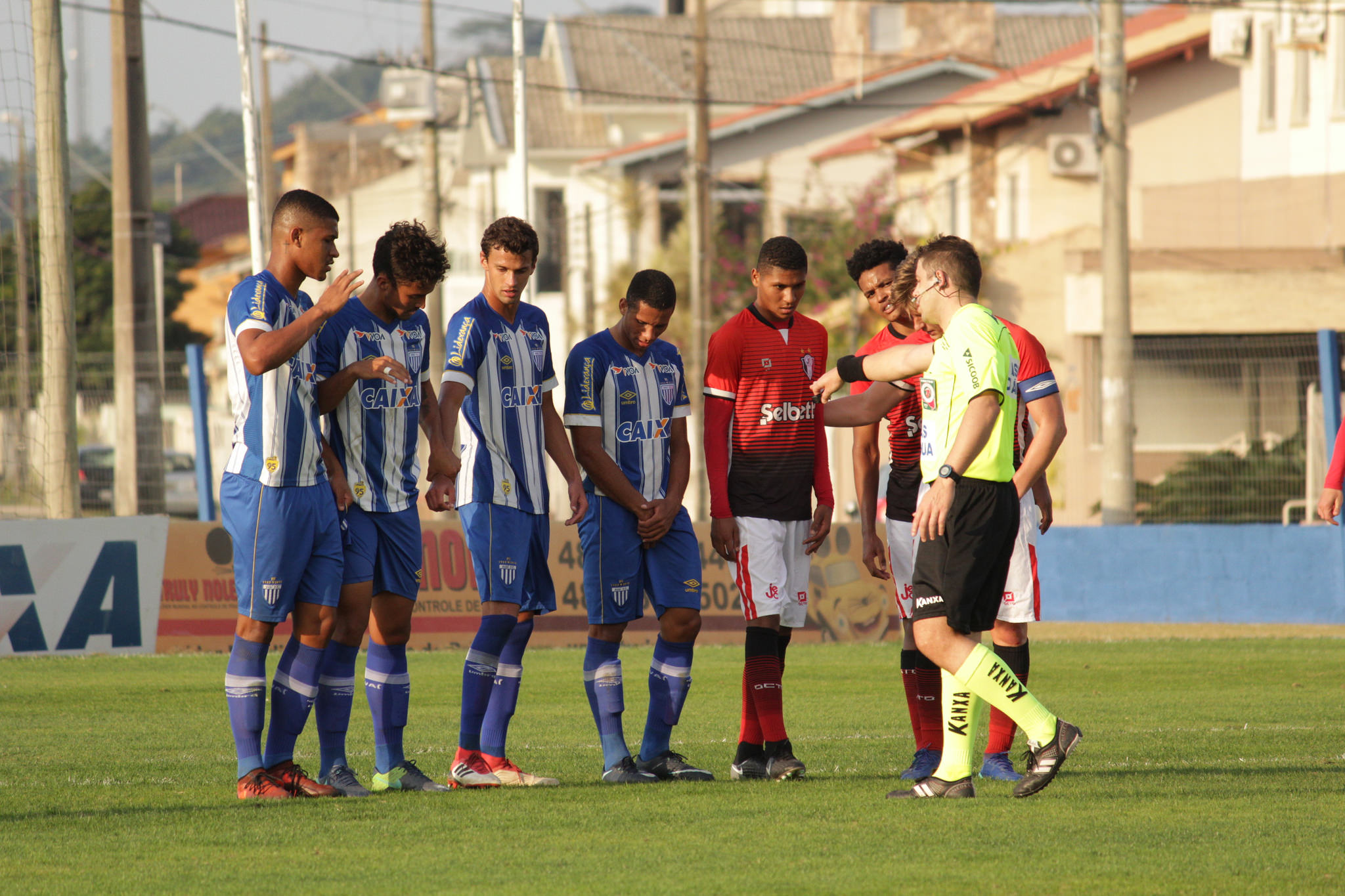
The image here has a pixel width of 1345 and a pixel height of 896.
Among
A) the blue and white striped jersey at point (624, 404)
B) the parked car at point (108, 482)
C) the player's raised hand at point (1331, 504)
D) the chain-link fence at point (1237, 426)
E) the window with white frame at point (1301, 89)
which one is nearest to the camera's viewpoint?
the blue and white striped jersey at point (624, 404)

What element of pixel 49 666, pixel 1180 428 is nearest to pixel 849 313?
pixel 1180 428

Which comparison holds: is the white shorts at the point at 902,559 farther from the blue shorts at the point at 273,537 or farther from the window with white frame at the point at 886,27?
the window with white frame at the point at 886,27

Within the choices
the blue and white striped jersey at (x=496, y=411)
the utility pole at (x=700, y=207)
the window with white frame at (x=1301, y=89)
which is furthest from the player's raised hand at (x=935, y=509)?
the window with white frame at (x=1301, y=89)

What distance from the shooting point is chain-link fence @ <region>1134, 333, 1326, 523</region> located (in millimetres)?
18469

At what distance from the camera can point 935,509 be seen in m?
6.45

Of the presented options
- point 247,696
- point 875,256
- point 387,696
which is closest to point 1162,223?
point 875,256

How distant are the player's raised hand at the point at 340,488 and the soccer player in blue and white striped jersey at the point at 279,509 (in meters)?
0.04

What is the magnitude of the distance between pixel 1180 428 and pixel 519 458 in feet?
52.8

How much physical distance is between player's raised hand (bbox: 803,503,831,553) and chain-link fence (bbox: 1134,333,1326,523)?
12.0 meters

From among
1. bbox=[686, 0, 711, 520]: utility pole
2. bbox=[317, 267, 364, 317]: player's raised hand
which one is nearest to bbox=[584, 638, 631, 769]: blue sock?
bbox=[317, 267, 364, 317]: player's raised hand

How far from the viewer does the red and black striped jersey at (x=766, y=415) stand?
7.72m

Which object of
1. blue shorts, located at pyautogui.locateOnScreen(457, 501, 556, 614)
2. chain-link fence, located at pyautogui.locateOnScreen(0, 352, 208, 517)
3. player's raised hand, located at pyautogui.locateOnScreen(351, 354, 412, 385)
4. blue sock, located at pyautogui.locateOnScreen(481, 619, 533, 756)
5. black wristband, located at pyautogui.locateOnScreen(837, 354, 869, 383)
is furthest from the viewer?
chain-link fence, located at pyautogui.locateOnScreen(0, 352, 208, 517)

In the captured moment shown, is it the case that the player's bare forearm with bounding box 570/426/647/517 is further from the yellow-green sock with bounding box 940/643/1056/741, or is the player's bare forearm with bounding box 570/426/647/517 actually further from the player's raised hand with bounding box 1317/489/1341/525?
the player's raised hand with bounding box 1317/489/1341/525

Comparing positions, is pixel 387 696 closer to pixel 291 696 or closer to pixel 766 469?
pixel 291 696
